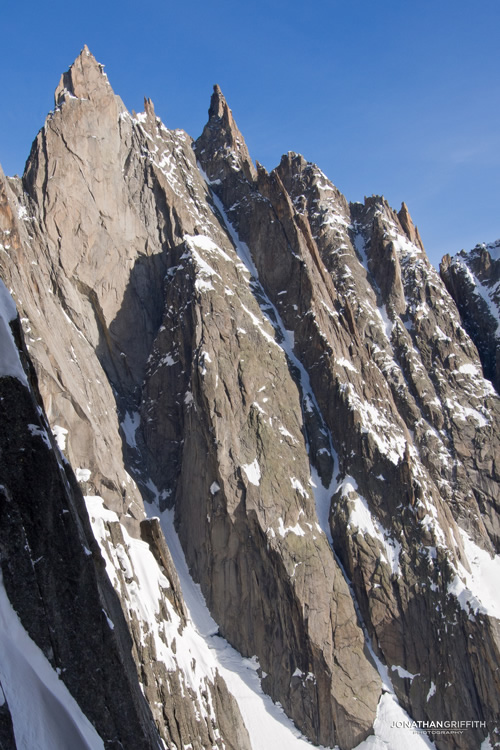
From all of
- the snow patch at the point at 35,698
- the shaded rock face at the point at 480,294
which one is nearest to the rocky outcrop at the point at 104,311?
the snow patch at the point at 35,698

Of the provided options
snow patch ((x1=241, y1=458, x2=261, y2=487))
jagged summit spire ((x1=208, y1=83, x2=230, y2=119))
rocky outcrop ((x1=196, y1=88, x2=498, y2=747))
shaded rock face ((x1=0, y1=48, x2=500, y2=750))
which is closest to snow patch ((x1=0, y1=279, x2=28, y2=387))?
shaded rock face ((x1=0, y1=48, x2=500, y2=750))

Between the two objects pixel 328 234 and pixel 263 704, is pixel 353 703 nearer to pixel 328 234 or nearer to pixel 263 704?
pixel 263 704

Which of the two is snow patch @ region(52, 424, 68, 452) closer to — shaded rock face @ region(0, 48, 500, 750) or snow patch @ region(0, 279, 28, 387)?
shaded rock face @ region(0, 48, 500, 750)

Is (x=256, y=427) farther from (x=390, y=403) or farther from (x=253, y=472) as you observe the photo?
(x=390, y=403)

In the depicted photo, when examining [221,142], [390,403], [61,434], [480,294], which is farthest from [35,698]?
[221,142]

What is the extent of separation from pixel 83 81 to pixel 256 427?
177 feet

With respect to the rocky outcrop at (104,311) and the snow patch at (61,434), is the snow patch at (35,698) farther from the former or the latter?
the snow patch at (61,434)

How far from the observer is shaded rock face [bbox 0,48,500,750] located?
46.0 meters

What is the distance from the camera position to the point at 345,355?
73625 mm

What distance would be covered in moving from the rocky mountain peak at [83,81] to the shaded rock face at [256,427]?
299 millimetres

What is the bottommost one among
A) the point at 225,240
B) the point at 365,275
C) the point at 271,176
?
the point at 365,275

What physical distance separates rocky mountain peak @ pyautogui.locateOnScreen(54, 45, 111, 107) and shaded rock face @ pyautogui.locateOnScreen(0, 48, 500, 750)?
299 millimetres

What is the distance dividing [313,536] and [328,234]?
5721 cm

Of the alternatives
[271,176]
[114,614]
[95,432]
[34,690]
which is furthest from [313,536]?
[271,176]
